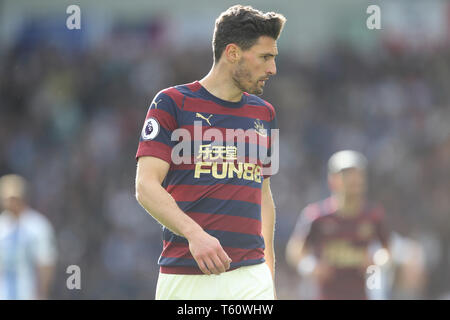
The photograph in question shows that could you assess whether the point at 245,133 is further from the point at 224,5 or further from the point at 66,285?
the point at 224,5

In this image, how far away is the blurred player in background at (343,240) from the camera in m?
8.11

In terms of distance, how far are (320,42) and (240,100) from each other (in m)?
15.5

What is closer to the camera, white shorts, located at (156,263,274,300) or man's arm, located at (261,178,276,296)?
white shorts, located at (156,263,274,300)

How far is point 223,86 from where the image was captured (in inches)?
171

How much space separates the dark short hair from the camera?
428 cm

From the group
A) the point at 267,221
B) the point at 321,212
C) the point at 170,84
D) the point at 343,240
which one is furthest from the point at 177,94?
the point at 170,84

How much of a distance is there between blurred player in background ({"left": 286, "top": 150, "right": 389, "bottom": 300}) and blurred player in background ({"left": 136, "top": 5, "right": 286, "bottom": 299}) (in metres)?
3.90

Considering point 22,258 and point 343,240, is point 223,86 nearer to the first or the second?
point 343,240

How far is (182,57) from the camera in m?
18.7

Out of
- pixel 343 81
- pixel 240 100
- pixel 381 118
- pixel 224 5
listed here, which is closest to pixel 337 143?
pixel 381 118

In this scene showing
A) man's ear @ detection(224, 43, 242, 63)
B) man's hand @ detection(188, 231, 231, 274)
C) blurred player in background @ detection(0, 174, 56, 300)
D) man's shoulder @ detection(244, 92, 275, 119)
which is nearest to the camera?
man's hand @ detection(188, 231, 231, 274)

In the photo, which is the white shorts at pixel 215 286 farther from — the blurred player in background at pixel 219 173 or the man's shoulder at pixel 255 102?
the man's shoulder at pixel 255 102

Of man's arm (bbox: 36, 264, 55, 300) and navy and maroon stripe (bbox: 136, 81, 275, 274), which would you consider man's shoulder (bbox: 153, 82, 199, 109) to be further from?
man's arm (bbox: 36, 264, 55, 300)

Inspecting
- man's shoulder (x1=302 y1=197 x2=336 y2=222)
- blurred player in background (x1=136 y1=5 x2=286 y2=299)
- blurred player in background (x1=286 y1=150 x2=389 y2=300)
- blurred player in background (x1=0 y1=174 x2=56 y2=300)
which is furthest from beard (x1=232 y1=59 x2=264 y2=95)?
blurred player in background (x1=0 y1=174 x2=56 y2=300)
